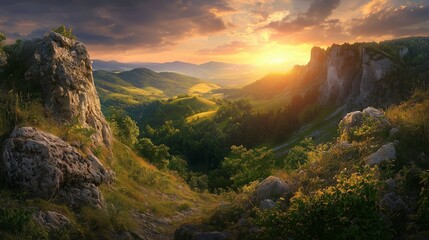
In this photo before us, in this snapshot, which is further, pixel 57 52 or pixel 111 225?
pixel 57 52

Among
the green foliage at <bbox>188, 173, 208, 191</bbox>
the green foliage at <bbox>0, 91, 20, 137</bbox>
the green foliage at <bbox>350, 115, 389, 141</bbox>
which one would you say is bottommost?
the green foliage at <bbox>188, 173, 208, 191</bbox>

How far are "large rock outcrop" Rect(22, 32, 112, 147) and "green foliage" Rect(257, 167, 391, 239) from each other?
1618cm

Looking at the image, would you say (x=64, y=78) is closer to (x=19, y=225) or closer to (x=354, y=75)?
(x=19, y=225)

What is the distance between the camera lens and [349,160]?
57.7 feet

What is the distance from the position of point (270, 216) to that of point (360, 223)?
2668mm

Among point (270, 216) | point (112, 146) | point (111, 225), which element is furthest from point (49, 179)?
point (112, 146)

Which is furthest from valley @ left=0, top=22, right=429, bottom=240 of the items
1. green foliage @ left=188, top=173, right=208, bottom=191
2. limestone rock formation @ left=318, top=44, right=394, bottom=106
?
limestone rock formation @ left=318, top=44, right=394, bottom=106

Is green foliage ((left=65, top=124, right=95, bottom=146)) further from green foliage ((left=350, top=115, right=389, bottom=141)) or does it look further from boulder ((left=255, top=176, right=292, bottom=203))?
green foliage ((left=350, top=115, right=389, bottom=141))

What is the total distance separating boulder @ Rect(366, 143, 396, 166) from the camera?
1565cm

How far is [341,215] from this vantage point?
10109mm

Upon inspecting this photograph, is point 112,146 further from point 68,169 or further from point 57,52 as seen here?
point 68,169

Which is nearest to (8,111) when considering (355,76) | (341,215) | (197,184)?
(341,215)

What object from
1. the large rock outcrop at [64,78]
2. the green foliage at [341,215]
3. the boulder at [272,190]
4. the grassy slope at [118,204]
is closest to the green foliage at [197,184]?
the grassy slope at [118,204]

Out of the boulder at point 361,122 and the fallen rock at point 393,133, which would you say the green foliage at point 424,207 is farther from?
the boulder at point 361,122
